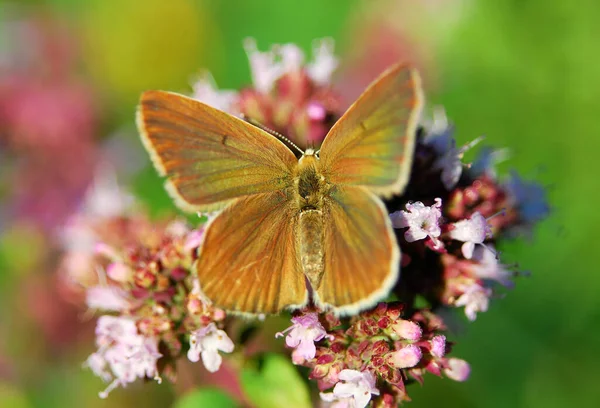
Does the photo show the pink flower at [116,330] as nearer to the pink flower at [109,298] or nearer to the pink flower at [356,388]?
the pink flower at [109,298]

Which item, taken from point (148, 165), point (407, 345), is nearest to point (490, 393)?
point (407, 345)

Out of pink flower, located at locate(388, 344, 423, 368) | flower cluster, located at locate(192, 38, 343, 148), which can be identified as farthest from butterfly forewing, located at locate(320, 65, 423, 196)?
flower cluster, located at locate(192, 38, 343, 148)

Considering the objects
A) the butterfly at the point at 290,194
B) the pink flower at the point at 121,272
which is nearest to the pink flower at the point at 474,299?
the butterfly at the point at 290,194

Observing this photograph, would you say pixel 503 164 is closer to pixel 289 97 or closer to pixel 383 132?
pixel 289 97

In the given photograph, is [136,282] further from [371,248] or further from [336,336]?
[371,248]

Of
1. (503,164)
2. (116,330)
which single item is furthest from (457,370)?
(503,164)
